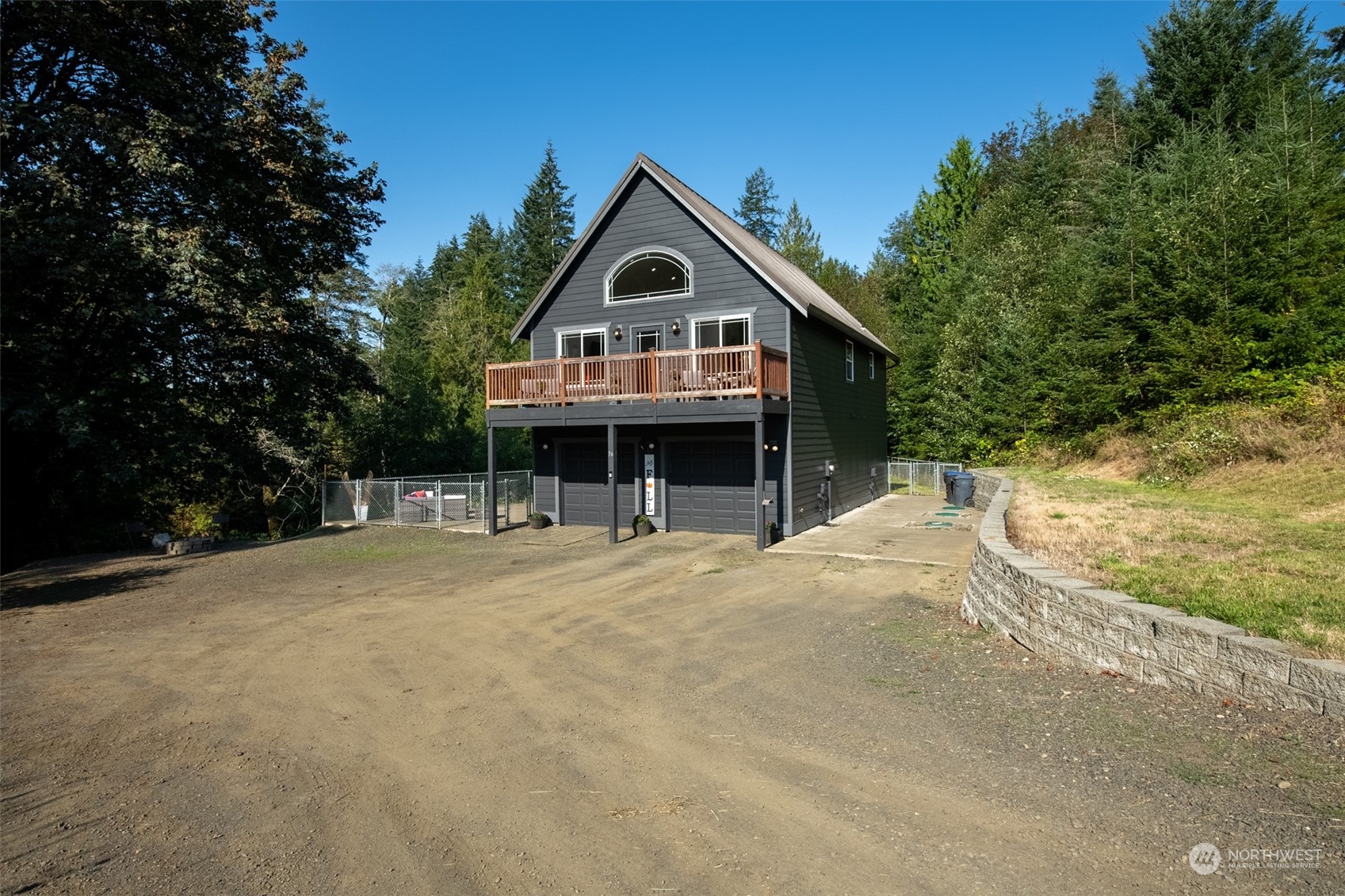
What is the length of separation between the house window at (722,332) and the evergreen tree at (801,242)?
117ft

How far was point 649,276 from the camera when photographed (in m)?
18.0

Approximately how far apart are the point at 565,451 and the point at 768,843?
1573 centimetres

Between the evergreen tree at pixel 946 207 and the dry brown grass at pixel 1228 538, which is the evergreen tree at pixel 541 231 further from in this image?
the dry brown grass at pixel 1228 538

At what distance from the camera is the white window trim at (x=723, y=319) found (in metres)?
16.8

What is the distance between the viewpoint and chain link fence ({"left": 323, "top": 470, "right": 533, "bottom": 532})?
19.6m

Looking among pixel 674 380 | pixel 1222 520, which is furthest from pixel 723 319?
pixel 1222 520

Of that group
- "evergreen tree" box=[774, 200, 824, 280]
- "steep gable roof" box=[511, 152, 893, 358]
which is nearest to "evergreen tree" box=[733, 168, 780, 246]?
"evergreen tree" box=[774, 200, 824, 280]

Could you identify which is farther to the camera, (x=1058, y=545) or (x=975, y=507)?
(x=975, y=507)

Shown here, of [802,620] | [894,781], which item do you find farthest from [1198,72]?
[894,781]

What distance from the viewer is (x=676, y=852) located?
366 centimetres

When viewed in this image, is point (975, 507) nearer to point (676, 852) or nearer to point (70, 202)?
point (676, 852)

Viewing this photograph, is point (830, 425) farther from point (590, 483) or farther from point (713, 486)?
point (590, 483)

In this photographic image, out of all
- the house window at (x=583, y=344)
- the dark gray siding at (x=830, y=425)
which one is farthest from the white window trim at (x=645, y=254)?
the dark gray siding at (x=830, y=425)

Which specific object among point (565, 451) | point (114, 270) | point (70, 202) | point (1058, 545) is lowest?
point (1058, 545)
